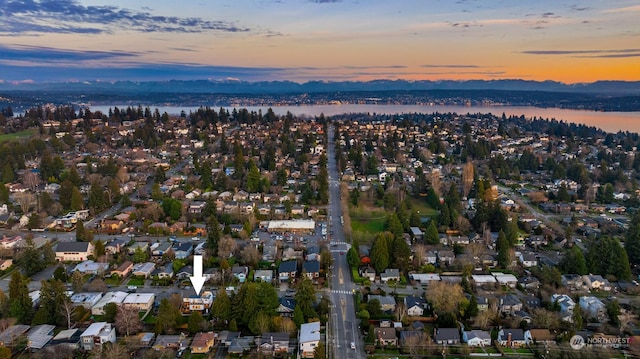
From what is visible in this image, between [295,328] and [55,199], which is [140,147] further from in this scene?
[295,328]

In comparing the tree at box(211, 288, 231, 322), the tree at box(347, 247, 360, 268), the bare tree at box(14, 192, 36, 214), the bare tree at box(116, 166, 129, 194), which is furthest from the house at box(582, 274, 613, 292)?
the bare tree at box(14, 192, 36, 214)

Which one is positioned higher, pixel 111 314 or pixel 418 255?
pixel 418 255

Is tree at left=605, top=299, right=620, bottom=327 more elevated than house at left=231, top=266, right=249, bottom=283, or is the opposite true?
tree at left=605, top=299, right=620, bottom=327

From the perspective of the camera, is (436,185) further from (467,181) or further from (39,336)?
(39,336)

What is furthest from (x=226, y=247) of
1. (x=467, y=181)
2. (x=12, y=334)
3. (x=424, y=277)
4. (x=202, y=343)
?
(x=467, y=181)

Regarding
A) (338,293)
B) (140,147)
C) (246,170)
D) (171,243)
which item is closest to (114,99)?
(140,147)

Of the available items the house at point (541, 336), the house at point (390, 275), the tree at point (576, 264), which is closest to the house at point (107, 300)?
the house at point (390, 275)

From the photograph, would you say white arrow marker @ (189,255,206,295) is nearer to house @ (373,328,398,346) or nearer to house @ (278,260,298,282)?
house @ (278,260,298,282)
